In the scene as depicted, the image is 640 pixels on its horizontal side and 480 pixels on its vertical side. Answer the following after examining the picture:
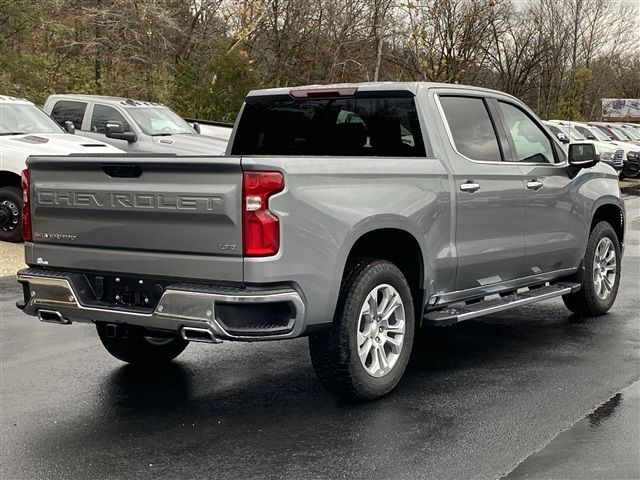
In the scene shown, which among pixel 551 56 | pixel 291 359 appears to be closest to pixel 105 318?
pixel 291 359

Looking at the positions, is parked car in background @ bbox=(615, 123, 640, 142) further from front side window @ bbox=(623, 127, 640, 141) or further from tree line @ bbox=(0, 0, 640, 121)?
tree line @ bbox=(0, 0, 640, 121)

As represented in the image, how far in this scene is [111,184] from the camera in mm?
5156

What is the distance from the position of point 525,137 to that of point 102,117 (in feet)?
34.7

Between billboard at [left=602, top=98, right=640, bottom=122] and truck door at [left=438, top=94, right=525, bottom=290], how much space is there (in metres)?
60.1

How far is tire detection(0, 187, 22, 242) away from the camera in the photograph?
1223 cm

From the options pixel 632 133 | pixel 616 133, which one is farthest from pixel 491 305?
pixel 632 133

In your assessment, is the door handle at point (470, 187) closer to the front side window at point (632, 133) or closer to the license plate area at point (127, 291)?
the license plate area at point (127, 291)

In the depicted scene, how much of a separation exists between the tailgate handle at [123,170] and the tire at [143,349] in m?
1.47

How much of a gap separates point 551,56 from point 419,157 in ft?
154

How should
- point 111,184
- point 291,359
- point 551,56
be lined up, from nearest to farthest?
point 111,184 → point 291,359 → point 551,56

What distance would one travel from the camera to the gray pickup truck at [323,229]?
479 centimetres

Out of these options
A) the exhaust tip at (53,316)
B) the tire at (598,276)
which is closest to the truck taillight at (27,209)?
the exhaust tip at (53,316)

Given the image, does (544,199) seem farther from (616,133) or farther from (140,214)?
(616,133)

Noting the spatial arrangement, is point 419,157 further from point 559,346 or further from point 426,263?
point 559,346
